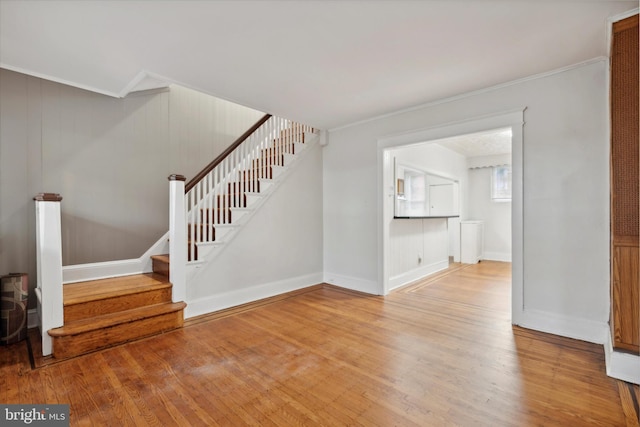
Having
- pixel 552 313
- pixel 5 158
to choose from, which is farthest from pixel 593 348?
pixel 5 158

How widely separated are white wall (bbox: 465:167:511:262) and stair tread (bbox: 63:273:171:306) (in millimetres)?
7018

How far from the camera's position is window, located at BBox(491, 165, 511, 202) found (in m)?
6.93

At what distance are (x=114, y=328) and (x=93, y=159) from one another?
82.9 inches

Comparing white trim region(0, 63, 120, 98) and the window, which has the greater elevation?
white trim region(0, 63, 120, 98)

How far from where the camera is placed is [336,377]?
209cm

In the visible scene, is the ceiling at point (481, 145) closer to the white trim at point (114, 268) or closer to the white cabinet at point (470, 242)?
the white cabinet at point (470, 242)

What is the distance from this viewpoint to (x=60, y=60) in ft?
8.56

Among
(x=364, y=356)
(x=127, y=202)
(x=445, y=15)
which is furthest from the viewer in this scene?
(x=127, y=202)

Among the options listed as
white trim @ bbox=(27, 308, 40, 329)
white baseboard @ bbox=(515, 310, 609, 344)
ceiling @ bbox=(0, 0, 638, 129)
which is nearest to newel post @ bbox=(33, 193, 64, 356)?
white trim @ bbox=(27, 308, 40, 329)

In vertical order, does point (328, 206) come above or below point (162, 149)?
below

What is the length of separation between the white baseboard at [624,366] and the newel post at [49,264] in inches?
168

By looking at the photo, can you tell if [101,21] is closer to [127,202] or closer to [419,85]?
[127,202]

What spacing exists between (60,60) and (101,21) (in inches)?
37.7

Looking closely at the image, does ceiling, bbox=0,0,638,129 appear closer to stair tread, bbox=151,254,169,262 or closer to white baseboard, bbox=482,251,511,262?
stair tread, bbox=151,254,169,262
